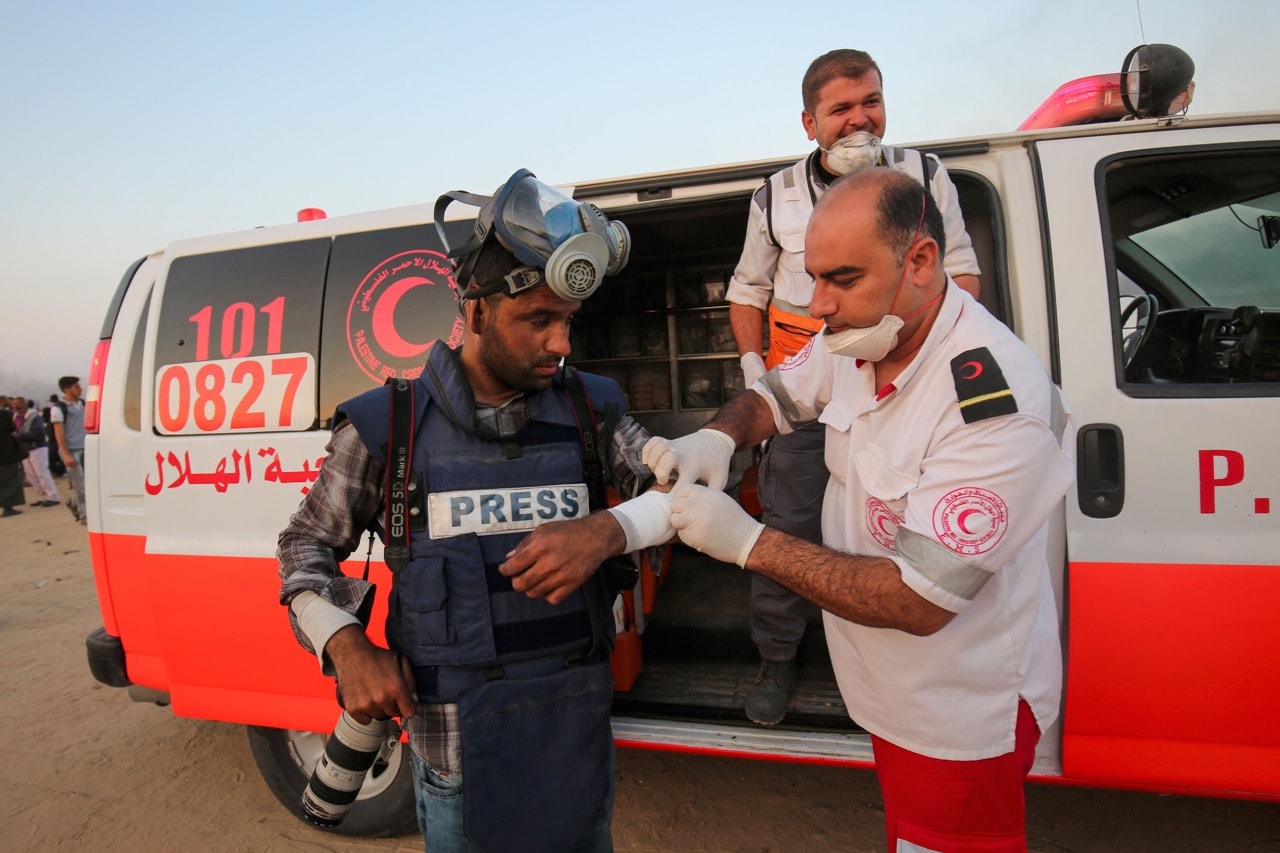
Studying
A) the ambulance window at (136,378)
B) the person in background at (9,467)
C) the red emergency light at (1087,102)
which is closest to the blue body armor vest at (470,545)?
the ambulance window at (136,378)

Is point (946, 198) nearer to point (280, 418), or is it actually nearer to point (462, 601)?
point (462, 601)

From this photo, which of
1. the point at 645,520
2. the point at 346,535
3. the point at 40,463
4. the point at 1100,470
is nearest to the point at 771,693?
the point at 1100,470

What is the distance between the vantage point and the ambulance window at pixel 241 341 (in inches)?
94.8

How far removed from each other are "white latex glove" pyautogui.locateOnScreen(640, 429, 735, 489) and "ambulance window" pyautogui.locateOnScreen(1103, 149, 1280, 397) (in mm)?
1206

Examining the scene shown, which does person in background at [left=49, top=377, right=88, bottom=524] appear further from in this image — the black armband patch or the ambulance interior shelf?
the black armband patch

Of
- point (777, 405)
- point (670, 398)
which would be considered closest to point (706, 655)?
point (777, 405)

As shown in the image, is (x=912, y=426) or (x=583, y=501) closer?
(x=912, y=426)

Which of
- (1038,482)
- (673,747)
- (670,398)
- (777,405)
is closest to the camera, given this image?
(1038,482)

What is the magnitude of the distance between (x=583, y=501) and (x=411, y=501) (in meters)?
0.36

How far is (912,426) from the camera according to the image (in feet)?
4.34

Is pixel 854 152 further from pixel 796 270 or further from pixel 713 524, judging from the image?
pixel 713 524

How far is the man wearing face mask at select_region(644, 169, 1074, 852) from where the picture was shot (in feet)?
3.86

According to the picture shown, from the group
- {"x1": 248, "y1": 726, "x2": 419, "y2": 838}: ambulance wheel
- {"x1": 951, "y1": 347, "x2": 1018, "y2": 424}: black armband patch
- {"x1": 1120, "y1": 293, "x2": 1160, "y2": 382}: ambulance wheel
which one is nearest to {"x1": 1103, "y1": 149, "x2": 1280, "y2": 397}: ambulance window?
{"x1": 1120, "y1": 293, "x2": 1160, "y2": 382}: ambulance wheel

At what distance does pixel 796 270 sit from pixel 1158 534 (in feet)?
4.24
